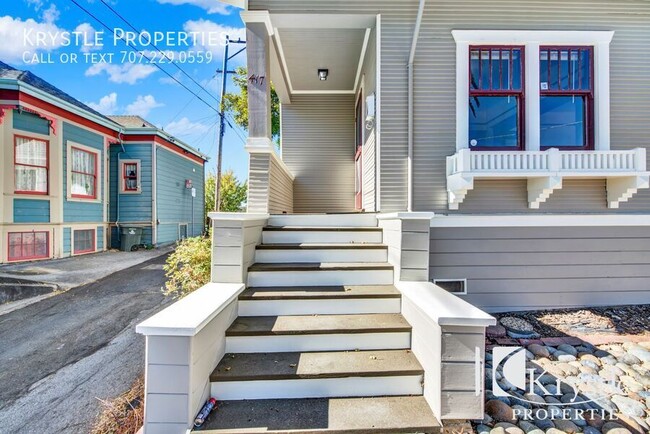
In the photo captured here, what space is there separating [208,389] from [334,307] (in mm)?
1034

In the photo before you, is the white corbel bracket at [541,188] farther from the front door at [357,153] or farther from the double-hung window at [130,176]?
the double-hung window at [130,176]

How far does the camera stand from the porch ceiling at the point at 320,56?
4043 mm

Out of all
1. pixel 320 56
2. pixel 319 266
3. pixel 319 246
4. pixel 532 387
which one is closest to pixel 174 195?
pixel 320 56

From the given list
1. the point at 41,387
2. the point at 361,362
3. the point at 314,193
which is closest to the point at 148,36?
the point at 314,193

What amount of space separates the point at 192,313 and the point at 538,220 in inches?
151

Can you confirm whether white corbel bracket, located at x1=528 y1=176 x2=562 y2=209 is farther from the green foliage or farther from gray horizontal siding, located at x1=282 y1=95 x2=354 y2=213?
the green foliage

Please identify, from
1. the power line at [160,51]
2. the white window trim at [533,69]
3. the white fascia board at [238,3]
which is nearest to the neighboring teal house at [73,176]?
the power line at [160,51]

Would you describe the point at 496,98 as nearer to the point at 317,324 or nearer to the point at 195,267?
the point at 317,324

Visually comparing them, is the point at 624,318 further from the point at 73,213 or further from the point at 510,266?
the point at 73,213

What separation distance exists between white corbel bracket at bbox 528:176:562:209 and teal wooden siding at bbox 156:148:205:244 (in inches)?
374

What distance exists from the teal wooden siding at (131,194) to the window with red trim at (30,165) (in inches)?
86.1

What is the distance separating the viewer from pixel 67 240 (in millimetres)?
6938

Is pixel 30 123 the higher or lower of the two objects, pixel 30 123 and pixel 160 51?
the lower

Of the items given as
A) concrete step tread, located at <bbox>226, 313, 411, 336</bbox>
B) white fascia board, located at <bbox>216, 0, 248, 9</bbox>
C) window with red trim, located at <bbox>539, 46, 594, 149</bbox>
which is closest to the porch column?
white fascia board, located at <bbox>216, 0, 248, 9</bbox>
